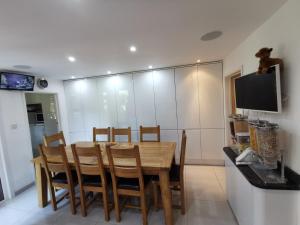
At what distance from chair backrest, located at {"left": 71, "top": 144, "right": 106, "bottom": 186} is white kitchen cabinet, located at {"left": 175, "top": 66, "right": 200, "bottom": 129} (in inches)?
86.1

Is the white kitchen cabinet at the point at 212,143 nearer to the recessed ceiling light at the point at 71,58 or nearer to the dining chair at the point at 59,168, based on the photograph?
the dining chair at the point at 59,168

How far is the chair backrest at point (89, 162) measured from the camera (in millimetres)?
1958

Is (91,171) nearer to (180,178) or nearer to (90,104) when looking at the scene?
(180,178)

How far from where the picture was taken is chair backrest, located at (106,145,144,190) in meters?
1.79

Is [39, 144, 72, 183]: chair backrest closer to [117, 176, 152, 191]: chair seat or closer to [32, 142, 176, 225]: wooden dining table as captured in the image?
[32, 142, 176, 225]: wooden dining table

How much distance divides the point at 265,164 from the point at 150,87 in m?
2.74

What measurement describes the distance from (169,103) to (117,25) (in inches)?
93.7

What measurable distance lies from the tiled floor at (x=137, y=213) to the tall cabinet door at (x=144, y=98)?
167 centimetres

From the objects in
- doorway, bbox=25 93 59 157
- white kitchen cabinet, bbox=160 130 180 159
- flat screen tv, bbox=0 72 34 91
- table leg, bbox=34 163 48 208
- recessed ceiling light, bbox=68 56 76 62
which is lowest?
table leg, bbox=34 163 48 208

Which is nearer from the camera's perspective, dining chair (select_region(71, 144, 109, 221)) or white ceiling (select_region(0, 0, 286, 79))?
white ceiling (select_region(0, 0, 286, 79))

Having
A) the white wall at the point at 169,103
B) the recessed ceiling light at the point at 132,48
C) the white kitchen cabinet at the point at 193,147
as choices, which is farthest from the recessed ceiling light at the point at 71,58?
the white kitchen cabinet at the point at 193,147

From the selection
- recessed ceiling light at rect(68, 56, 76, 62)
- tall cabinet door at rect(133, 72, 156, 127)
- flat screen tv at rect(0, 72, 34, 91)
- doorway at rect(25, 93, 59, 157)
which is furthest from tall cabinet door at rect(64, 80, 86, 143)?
recessed ceiling light at rect(68, 56, 76, 62)

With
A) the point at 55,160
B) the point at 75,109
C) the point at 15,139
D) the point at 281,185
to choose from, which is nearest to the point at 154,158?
the point at 281,185

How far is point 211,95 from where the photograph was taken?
11.5ft
